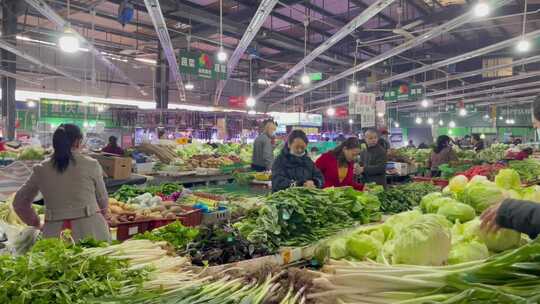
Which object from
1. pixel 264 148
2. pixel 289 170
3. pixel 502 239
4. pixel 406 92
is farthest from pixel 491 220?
pixel 406 92

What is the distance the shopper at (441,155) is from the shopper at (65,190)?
844 cm

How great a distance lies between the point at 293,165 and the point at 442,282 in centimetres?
355

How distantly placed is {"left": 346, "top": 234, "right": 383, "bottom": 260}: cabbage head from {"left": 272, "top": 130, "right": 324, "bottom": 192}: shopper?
2.76 metres

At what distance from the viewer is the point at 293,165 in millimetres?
4887

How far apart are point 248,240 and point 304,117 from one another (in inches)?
580

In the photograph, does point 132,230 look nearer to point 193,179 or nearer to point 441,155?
point 193,179

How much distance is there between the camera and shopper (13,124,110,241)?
3.62 m

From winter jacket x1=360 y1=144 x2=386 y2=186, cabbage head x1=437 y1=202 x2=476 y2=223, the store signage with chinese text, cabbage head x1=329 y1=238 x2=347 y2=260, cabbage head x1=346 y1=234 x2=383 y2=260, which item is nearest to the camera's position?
cabbage head x1=346 y1=234 x2=383 y2=260

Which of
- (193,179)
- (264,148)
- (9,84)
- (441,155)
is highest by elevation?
(9,84)

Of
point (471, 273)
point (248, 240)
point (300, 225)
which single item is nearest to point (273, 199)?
point (300, 225)

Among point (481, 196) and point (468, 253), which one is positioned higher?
point (481, 196)

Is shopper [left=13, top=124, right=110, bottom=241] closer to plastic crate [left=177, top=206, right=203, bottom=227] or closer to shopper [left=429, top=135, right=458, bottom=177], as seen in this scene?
plastic crate [left=177, top=206, right=203, bottom=227]

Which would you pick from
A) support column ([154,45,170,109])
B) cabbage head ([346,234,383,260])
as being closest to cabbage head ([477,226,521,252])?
cabbage head ([346,234,383,260])

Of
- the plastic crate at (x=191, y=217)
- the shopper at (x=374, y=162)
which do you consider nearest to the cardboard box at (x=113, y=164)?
the plastic crate at (x=191, y=217)
